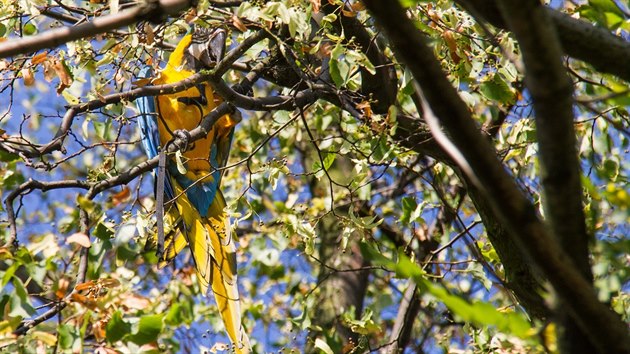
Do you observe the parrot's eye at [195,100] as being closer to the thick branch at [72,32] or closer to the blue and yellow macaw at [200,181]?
the blue and yellow macaw at [200,181]

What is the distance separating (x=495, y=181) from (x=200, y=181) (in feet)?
6.75

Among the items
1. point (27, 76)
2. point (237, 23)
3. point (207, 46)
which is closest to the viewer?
point (237, 23)

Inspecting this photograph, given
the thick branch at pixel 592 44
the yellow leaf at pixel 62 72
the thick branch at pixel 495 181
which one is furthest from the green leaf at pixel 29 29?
the thick branch at pixel 495 181

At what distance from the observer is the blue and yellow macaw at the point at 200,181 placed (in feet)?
9.93

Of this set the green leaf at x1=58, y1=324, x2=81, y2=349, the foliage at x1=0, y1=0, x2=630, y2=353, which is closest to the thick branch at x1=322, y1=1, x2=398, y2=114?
the foliage at x1=0, y1=0, x2=630, y2=353

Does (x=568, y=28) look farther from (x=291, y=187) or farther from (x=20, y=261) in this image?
(x=291, y=187)

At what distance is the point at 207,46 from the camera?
3.06 m

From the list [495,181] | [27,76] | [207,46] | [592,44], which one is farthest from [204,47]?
[495,181]

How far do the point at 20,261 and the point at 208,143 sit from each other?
1.74 metres

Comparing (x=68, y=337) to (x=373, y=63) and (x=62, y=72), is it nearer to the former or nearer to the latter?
(x=62, y=72)

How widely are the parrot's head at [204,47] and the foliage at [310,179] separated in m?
0.13

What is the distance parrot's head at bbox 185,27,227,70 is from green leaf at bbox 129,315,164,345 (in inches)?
49.8

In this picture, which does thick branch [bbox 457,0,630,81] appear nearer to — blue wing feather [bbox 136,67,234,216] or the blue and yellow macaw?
the blue and yellow macaw

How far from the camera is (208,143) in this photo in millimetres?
3527
